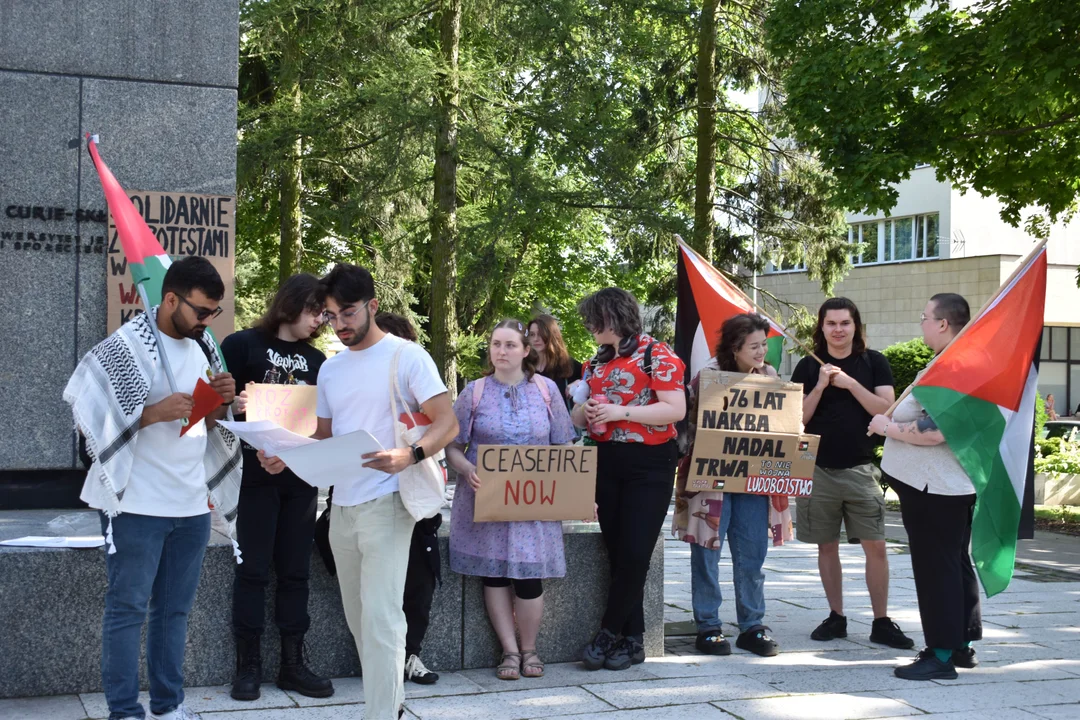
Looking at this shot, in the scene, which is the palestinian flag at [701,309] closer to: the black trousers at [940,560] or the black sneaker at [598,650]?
the black trousers at [940,560]

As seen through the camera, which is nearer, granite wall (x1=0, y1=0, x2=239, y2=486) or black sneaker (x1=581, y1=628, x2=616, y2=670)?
black sneaker (x1=581, y1=628, x2=616, y2=670)

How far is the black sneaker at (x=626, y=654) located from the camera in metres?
6.23

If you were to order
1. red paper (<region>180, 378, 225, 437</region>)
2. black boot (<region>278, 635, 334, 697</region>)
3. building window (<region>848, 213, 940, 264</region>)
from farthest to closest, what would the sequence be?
building window (<region>848, 213, 940, 264</region>), black boot (<region>278, 635, 334, 697</region>), red paper (<region>180, 378, 225, 437</region>)

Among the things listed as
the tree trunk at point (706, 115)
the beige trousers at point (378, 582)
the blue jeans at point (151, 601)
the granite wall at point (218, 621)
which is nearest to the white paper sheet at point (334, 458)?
the beige trousers at point (378, 582)

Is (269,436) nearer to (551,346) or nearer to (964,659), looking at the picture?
(551,346)

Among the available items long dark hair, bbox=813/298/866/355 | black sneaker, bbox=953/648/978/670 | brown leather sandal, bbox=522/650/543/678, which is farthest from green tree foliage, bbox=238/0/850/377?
brown leather sandal, bbox=522/650/543/678

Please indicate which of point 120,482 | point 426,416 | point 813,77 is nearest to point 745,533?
point 426,416

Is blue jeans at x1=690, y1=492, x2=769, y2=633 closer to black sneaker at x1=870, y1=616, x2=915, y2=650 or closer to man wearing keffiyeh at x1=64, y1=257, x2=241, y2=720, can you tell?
black sneaker at x1=870, y1=616, x2=915, y2=650

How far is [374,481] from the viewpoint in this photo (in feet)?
15.1

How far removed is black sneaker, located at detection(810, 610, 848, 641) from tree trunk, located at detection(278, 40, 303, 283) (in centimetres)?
1384

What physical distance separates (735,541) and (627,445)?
103cm

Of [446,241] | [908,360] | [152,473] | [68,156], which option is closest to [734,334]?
[152,473]

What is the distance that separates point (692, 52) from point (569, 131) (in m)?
5.07

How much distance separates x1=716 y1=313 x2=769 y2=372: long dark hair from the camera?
673 cm
